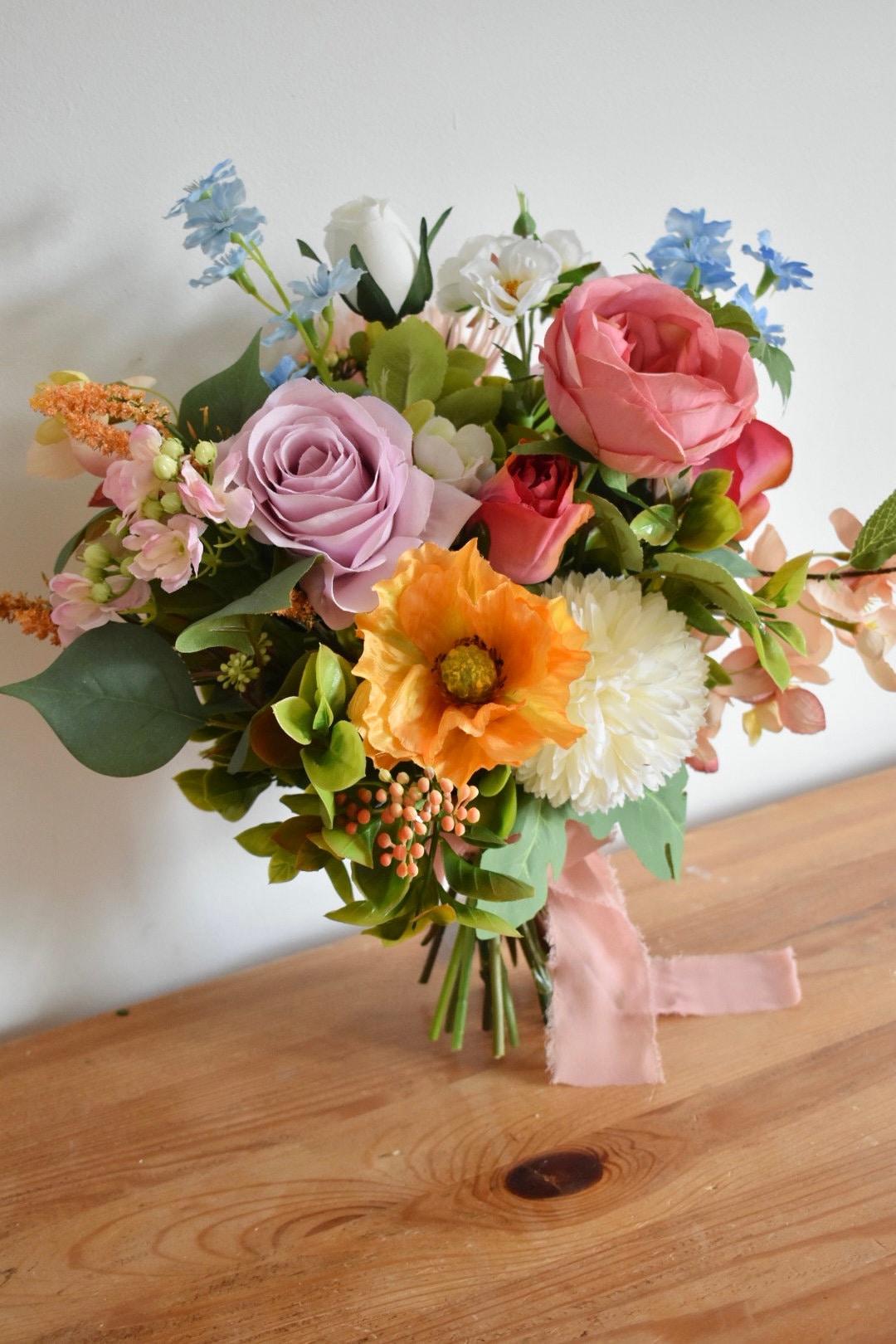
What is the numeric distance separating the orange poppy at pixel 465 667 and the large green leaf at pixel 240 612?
0.04 metres

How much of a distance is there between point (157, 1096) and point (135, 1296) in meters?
0.16

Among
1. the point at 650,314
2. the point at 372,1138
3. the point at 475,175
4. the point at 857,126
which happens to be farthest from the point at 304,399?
the point at 857,126

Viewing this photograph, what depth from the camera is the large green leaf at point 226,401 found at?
572 millimetres

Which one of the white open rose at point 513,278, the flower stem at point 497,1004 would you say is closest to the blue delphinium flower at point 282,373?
the white open rose at point 513,278

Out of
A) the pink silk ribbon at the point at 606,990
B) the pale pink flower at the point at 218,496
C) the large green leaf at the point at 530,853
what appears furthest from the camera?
the pink silk ribbon at the point at 606,990

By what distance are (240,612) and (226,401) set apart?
0.16 meters

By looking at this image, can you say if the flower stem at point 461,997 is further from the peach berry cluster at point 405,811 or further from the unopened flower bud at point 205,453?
the unopened flower bud at point 205,453

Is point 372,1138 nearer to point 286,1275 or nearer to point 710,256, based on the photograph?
point 286,1275

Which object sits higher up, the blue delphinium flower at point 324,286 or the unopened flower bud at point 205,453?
the blue delphinium flower at point 324,286

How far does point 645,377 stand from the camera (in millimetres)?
495

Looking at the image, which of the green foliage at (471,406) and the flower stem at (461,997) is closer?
the green foliage at (471,406)

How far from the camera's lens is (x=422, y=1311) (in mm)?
560

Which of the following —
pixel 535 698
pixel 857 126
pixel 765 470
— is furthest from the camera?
pixel 857 126

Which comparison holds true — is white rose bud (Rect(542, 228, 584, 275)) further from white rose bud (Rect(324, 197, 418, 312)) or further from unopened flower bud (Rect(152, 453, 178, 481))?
unopened flower bud (Rect(152, 453, 178, 481))
